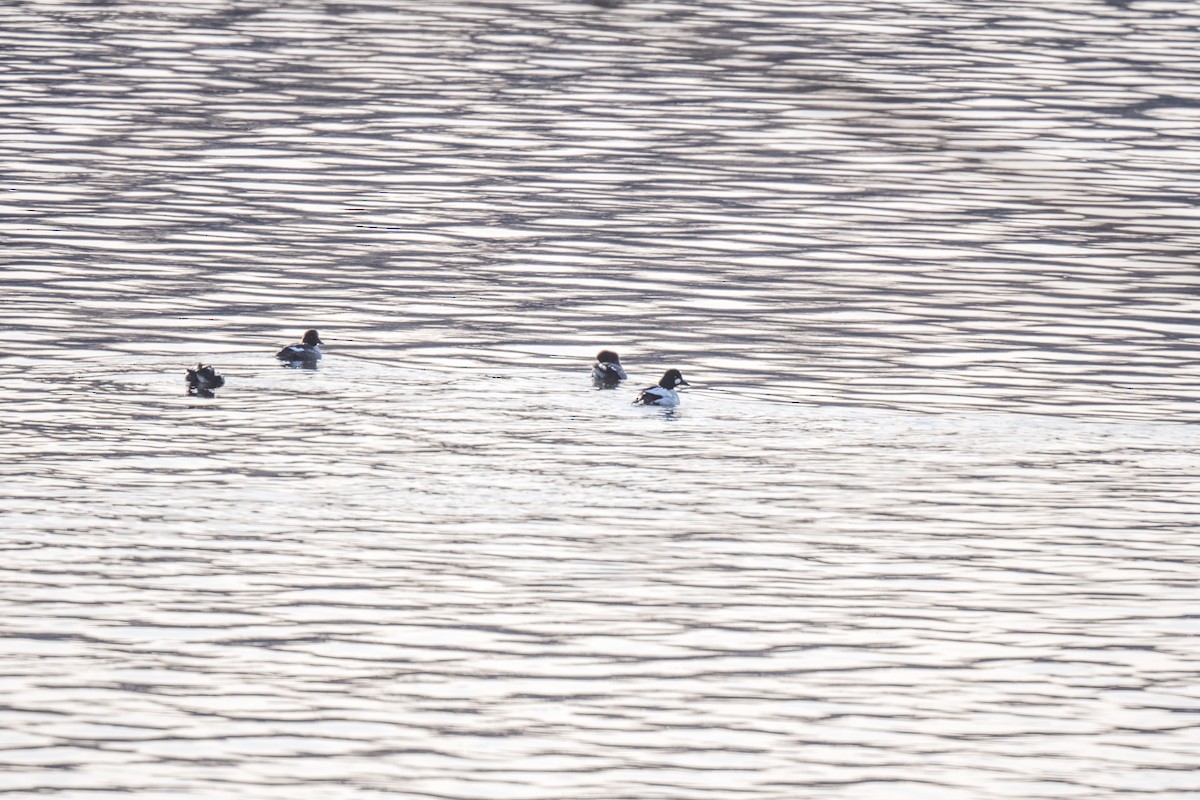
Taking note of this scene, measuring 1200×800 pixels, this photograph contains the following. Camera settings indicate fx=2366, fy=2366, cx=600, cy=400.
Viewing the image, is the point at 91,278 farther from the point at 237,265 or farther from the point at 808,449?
the point at 808,449

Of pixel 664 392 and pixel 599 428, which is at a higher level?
pixel 664 392

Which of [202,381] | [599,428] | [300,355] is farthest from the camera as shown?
[300,355]

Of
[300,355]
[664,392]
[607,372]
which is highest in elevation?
[300,355]

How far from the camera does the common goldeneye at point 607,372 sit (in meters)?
22.2

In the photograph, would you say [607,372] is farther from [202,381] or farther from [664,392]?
[202,381]

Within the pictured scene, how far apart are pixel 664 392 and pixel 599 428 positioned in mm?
901

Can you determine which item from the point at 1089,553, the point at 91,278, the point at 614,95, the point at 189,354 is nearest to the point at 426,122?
the point at 614,95

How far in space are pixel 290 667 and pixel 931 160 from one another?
21.6 metres

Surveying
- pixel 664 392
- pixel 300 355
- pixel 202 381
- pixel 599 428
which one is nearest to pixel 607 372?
pixel 664 392

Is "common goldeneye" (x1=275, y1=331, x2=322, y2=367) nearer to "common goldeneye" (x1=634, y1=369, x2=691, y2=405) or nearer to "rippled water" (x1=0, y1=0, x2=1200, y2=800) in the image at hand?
"rippled water" (x1=0, y1=0, x2=1200, y2=800)

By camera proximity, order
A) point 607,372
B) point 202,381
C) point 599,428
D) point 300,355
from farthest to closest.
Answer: point 300,355 → point 607,372 → point 202,381 → point 599,428

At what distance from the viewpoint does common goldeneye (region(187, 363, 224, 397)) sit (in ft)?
70.7

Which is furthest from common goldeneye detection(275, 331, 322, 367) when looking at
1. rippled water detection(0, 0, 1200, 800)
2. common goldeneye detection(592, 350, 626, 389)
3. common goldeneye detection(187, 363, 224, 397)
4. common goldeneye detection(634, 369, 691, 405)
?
common goldeneye detection(634, 369, 691, 405)

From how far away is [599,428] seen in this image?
830 inches
